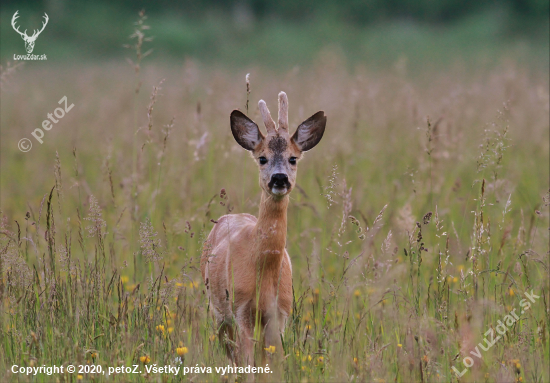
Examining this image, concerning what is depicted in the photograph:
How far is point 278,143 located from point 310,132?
255mm

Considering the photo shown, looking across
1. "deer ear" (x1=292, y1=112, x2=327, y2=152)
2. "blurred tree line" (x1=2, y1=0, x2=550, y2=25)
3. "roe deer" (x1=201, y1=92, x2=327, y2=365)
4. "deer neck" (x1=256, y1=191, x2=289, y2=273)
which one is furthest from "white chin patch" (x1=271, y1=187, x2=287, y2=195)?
"blurred tree line" (x1=2, y1=0, x2=550, y2=25)

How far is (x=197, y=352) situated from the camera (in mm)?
3619

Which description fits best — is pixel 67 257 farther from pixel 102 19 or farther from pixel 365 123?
pixel 102 19

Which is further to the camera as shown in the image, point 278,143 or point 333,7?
point 333,7

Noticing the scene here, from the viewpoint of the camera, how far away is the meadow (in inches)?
144

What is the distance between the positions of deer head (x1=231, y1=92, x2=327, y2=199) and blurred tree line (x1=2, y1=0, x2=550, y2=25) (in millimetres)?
22007

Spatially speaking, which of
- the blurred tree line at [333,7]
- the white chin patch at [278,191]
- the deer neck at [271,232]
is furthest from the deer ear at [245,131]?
the blurred tree line at [333,7]

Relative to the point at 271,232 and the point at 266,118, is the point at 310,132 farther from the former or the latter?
the point at 271,232

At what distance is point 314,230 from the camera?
17.7 feet

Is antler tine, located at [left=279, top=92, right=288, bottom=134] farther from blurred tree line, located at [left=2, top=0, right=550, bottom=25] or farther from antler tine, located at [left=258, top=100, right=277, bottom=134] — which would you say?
blurred tree line, located at [left=2, top=0, right=550, bottom=25]

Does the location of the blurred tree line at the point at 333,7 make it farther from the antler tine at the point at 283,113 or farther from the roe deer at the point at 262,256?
the roe deer at the point at 262,256

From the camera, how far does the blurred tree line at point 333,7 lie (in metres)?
26.0

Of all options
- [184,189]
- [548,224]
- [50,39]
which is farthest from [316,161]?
[50,39]

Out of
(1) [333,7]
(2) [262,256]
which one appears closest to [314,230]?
(2) [262,256]
